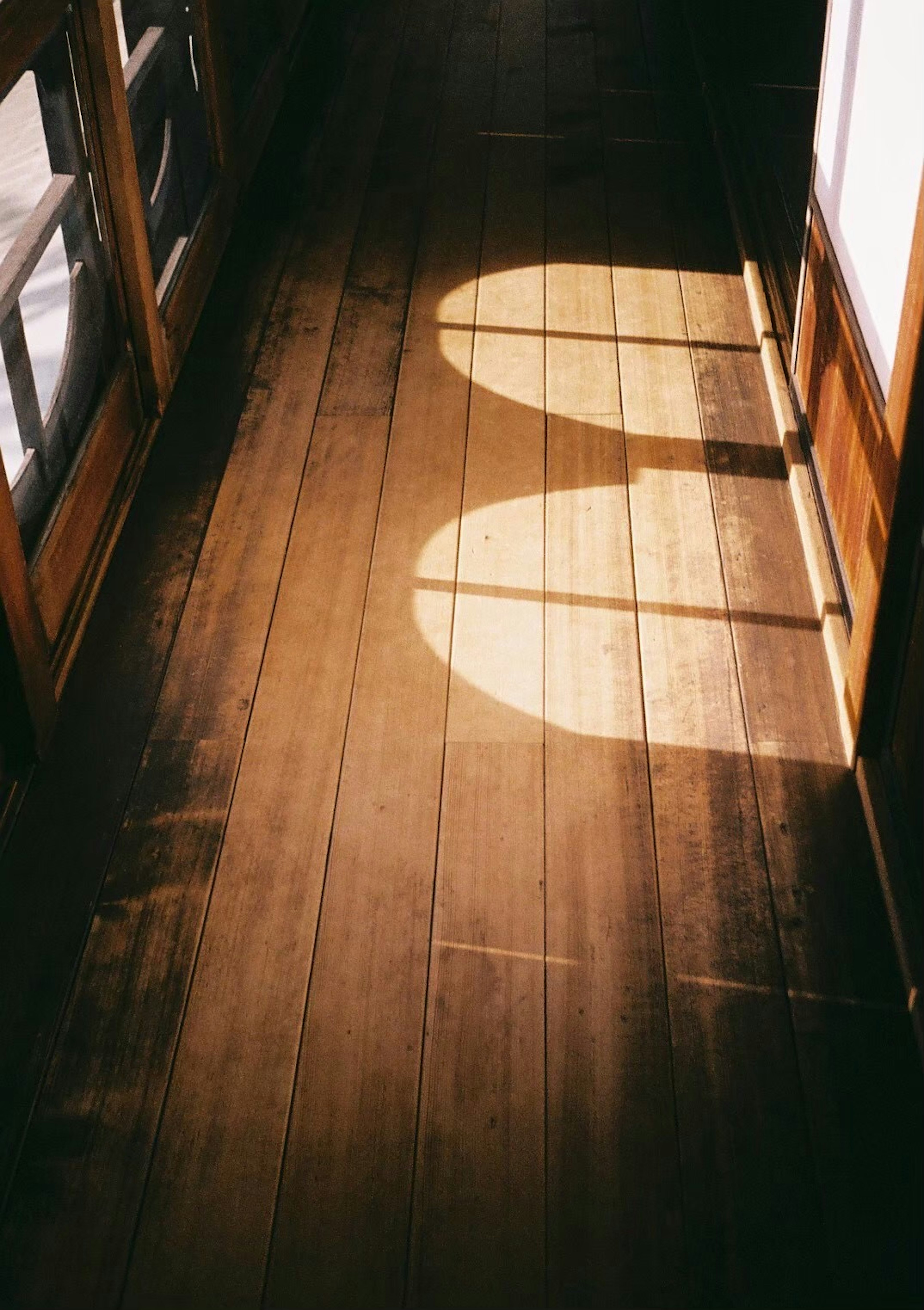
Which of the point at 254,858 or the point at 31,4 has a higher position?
the point at 31,4

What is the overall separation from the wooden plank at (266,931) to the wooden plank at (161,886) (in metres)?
0.03

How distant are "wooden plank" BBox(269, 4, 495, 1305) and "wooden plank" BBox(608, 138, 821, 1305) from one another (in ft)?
1.38

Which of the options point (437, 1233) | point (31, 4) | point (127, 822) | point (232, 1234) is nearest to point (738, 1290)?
point (437, 1233)

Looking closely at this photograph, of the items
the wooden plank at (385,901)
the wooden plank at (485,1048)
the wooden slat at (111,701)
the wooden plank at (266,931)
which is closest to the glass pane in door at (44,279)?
the wooden slat at (111,701)

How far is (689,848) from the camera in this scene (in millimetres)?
2221

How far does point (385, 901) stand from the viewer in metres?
2.15

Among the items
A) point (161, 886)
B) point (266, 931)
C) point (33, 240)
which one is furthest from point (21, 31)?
point (266, 931)

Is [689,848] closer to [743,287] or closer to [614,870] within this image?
[614,870]

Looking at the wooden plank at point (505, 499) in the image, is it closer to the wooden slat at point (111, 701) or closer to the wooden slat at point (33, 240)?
the wooden slat at point (111, 701)

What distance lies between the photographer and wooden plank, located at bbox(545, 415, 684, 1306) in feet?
5.64

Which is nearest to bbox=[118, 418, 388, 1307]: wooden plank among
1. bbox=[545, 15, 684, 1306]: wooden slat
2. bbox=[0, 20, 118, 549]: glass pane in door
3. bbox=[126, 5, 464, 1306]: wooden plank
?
bbox=[126, 5, 464, 1306]: wooden plank

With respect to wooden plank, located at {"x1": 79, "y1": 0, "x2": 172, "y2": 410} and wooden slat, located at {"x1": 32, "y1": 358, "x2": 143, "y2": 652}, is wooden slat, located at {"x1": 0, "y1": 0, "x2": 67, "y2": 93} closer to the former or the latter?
wooden plank, located at {"x1": 79, "y1": 0, "x2": 172, "y2": 410}

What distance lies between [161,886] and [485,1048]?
2.12 ft

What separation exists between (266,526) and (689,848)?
1295mm
